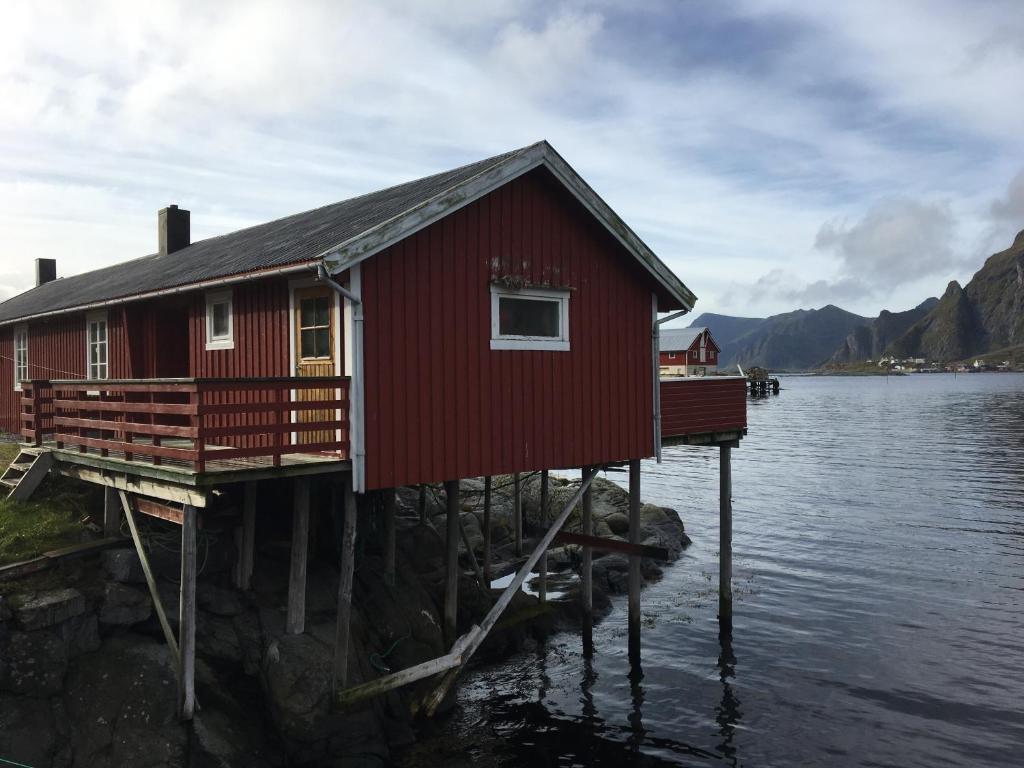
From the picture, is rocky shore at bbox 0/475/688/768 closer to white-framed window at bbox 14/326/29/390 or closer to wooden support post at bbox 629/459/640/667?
wooden support post at bbox 629/459/640/667

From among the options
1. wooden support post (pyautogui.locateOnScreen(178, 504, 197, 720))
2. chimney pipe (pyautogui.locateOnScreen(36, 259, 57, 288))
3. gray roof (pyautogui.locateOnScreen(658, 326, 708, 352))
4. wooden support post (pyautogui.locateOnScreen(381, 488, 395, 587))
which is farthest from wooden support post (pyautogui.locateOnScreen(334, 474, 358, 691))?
gray roof (pyautogui.locateOnScreen(658, 326, 708, 352))

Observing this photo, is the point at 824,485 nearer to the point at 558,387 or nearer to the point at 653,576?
the point at 653,576

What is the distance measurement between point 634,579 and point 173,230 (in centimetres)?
1538

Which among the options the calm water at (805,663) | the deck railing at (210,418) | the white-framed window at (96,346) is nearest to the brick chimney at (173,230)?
the white-framed window at (96,346)

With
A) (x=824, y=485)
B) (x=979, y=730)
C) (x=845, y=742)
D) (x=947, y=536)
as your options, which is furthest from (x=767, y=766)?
(x=824, y=485)

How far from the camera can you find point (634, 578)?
16.7 m

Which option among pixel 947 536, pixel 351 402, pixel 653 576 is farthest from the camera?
pixel 947 536

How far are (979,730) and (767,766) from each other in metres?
4.09

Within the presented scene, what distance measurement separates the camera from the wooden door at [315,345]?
38.5 ft

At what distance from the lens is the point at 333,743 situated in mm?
11273

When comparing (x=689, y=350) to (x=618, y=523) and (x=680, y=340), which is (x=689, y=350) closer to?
(x=680, y=340)

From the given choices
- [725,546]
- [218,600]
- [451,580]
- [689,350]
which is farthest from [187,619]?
[689,350]

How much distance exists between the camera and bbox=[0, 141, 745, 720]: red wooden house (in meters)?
11.1

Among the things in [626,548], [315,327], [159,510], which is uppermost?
[315,327]
